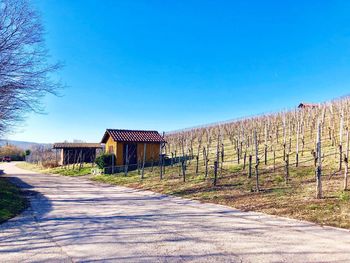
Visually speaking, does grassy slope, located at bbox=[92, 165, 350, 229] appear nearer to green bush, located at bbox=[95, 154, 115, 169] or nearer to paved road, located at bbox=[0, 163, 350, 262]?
paved road, located at bbox=[0, 163, 350, 262]

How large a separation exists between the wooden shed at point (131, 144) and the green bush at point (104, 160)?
2.20 feet

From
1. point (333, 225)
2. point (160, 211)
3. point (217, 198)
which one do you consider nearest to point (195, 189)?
point (217, 198)

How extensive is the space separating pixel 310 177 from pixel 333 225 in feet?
22.2

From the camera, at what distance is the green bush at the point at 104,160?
86.6 feet

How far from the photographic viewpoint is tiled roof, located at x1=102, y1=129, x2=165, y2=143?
28.3 metres

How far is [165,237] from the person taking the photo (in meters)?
6.64

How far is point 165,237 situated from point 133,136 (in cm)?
2295

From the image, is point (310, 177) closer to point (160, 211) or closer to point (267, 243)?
point (160, 211)

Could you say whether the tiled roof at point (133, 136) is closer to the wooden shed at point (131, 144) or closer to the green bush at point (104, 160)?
the wooden shed at point (131, 144)

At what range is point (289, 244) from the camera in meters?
6.02

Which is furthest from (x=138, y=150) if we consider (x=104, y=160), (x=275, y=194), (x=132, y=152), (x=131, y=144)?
(x=275, y=194)

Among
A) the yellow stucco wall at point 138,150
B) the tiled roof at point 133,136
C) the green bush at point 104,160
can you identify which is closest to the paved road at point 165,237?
the green bush at point 104,160

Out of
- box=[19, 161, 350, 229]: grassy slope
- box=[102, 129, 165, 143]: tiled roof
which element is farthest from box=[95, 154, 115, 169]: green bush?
box=[19, 161, 350, 229]: grassy slope

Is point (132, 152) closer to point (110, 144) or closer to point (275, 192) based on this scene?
point (110, 144)
